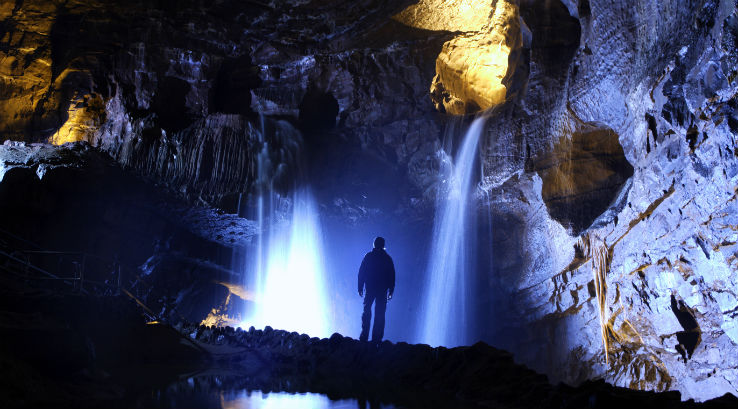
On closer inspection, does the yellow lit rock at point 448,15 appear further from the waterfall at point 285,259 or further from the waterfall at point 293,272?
the waterfall at point 293,272

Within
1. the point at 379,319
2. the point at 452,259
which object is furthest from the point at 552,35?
the point at 379,319

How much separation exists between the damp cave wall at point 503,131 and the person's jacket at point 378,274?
11.5 feet

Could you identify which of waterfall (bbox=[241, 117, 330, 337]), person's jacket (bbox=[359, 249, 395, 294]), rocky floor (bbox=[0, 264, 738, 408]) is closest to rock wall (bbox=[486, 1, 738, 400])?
rocky floor (bbox=[0, 264, 738, 408])

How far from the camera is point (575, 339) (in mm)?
8703

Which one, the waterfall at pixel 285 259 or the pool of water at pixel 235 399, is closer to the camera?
the pool of water at pixel 235 399

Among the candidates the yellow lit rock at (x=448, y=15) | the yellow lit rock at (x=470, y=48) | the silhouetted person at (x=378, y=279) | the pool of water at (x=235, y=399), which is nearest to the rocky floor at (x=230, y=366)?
the pool of water at (x=235, y=399)

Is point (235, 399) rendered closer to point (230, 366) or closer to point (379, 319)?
point (230, 366)

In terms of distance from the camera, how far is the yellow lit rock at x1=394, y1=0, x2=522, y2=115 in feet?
35.1

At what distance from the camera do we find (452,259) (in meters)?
12.7

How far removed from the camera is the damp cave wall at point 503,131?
5.49m

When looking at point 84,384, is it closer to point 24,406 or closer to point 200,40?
point 24,406

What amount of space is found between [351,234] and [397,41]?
244 inches

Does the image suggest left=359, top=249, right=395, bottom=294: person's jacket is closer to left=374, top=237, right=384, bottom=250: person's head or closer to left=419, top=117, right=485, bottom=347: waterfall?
→ left=374, top=237, right=384, bottom=250: person's head

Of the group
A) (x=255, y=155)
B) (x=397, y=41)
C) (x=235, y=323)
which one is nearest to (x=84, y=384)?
(x=255, y=155)
